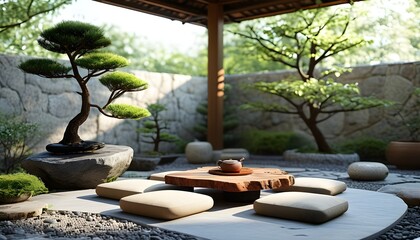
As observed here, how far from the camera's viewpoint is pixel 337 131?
28.2ft

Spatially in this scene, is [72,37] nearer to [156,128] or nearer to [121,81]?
[121,81]

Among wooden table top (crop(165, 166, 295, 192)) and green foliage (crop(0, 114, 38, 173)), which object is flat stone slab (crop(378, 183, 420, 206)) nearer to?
wooden table top (crop(165, 166, 295, 192))

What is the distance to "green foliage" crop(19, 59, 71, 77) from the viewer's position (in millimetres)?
4791

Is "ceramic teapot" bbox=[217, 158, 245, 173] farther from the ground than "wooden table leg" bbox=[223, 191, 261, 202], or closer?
farther from the ground

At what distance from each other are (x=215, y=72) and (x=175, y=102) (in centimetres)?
149

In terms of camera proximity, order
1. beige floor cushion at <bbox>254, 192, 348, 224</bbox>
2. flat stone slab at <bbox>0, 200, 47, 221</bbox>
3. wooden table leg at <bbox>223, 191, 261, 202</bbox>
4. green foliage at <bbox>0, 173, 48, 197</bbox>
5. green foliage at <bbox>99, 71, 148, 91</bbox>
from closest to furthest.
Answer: beige floor cushion at <bbox>254, 192, 348, 224</bbox> → flat stone slab at <bbox>0, 200, 47, 221</bbox> → green foliage at <bbox>0, 173, 48, 197</bbox> → wooden table leg at <bbox>223, 191, 261, 202</bbox> → green foliage at <bbox>99, 71, 148, 91</bbox>

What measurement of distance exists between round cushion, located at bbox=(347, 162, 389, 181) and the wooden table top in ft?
5.90

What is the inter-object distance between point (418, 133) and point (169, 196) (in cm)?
591

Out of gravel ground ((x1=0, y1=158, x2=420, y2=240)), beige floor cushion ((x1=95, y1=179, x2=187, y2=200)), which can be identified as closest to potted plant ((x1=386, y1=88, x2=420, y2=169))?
gravel ground ((x1=0, y1=158, x2=420, y2=240))

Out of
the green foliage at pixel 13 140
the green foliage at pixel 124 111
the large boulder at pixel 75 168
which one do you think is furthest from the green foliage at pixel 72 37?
the green foliage at pixel 13 140

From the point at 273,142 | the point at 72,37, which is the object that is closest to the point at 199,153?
the point at 273,142

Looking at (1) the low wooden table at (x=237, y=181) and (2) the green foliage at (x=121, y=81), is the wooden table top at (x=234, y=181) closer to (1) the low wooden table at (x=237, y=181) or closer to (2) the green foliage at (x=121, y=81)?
(1) the low wooden table at (x=237, y=181)

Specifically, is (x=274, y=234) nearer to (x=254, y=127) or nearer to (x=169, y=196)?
(x=169, y=196)

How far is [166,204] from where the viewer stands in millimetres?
3070
